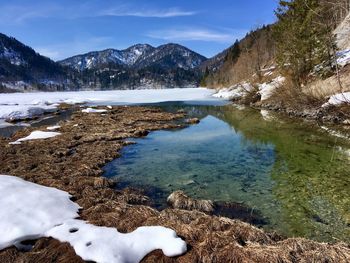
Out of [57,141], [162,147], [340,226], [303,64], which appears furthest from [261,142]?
[303,64]

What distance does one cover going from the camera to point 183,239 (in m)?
6.43

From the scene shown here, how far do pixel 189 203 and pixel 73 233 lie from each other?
3.63 m

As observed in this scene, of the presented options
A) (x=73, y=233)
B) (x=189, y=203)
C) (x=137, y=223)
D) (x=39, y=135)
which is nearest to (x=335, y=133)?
(x=189, y=203)

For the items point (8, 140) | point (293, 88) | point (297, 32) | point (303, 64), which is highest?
point (297, 32)

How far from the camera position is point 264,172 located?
484 inches

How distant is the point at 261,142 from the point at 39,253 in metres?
14.2

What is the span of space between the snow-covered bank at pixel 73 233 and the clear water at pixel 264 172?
3.10 m

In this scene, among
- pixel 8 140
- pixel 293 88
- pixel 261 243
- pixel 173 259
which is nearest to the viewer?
pixel 173 259

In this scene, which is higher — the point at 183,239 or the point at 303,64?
the point at 303,64

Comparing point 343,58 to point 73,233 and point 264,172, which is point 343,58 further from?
point 73,233

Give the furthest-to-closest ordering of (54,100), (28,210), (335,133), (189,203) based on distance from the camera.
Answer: (54,100), (335,133), (189,203), (28,210)

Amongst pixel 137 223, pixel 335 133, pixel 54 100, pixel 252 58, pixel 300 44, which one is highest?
pixel 252 58

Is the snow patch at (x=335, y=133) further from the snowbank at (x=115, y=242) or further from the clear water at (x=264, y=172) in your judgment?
the snowbank at (x=115, y=242)

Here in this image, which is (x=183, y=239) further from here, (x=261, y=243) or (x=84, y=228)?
(x=84, y=228)
